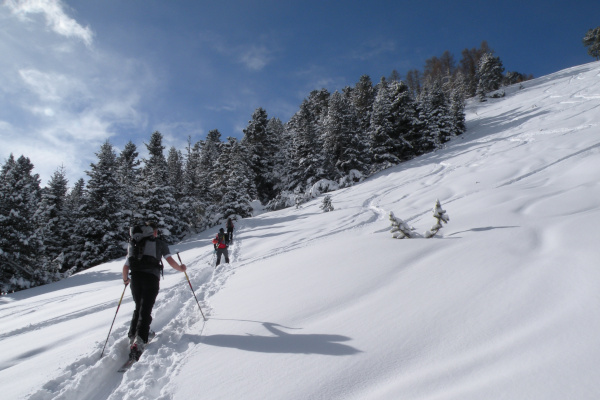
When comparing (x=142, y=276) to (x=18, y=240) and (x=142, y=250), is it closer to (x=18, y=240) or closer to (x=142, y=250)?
(x=142, y=250)

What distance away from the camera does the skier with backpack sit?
4121mm

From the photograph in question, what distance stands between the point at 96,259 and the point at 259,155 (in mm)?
20347

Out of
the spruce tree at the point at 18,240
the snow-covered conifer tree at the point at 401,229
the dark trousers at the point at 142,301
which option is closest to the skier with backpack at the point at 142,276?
the dark trousers at the point at 142,301

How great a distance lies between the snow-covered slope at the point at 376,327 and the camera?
2.18 m

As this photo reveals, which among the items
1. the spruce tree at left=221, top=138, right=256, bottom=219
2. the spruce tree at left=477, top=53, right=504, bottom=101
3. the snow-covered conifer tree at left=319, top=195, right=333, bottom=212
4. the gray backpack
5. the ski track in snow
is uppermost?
the spruce tree at left=477, top=53, right=504, bottom=101

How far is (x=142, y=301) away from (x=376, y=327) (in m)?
3.44

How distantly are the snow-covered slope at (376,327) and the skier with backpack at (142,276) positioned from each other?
1.03ft

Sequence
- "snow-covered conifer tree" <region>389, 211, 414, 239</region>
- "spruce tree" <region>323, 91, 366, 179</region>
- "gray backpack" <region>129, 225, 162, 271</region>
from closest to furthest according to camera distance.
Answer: "gray backpack" <region>129, 225, 162, 271</region>
"snow-covered conifer tree" <region>389, 211, 414, 239</region>
"spruce tree" <region>323, 91, 366, 179</region>

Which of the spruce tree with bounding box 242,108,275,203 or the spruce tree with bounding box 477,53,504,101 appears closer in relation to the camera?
the spruce tree with bounding box 242,108,275,203

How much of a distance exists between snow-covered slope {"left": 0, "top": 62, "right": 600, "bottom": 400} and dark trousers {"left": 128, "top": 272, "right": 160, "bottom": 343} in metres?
0.30

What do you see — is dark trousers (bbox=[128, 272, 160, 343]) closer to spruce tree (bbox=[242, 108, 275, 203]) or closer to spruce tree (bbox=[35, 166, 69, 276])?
spruce tree (bbox=[35, 166, 69, 276])

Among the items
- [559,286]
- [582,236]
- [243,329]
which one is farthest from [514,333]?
[243,329]

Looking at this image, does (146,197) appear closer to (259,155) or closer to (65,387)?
(259,155)

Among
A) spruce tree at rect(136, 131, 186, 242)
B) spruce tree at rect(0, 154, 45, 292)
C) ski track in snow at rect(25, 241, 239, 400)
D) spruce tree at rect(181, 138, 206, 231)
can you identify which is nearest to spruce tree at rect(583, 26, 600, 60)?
spruce tree at rect(181, 138, 206, 231)
